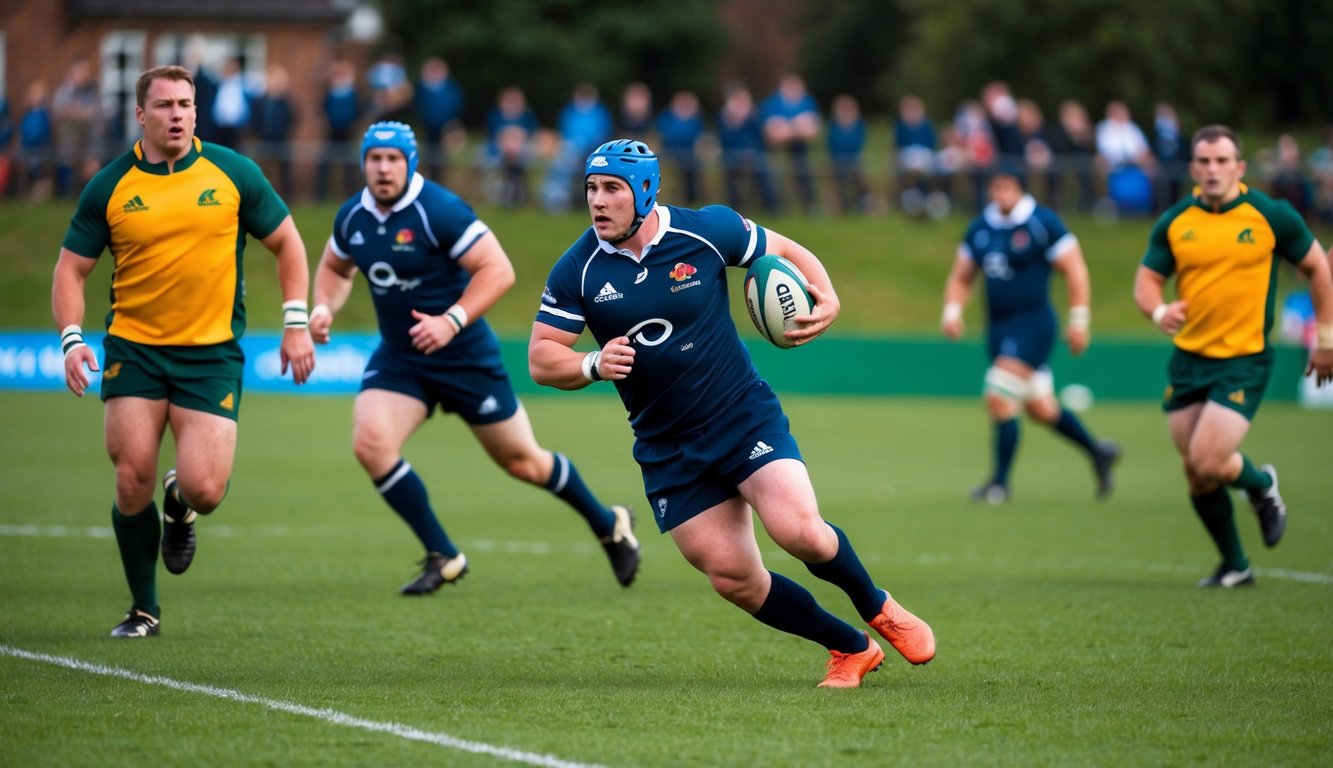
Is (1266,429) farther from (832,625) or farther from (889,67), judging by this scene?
(889,67)

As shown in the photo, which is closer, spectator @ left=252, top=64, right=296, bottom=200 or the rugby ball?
the rugby ball

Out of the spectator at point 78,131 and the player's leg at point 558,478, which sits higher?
the spectator at point 78,131

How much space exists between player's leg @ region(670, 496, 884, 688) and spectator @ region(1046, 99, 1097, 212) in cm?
2492

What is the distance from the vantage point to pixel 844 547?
6988mm

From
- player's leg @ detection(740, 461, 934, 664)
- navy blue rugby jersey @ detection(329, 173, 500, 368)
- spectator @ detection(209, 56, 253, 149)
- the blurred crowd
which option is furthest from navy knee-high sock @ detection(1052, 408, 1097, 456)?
spectator @ detection(209, 56, 253, 149)

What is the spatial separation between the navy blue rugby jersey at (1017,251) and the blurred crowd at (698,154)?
15294 mm

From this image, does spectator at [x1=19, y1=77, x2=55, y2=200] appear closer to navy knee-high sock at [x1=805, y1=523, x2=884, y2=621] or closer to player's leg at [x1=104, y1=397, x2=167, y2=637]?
player's leg at [x1=104, y1=397, x2=167, y2=637]

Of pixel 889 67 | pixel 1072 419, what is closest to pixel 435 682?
pixel 1072 419

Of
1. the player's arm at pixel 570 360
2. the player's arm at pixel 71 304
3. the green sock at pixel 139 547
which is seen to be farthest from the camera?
the green sock at pixel 139 547

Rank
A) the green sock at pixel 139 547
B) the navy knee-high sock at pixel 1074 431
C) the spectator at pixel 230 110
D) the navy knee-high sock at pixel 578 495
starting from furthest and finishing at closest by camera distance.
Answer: the spectator at pixel 230 110 → the navy knee-high sock at pixel 1074 431 → the navy knee-high sock at pixel 578 495 → the green sock at pixel 139 547

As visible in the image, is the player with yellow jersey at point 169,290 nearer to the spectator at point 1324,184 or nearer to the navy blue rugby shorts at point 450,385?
the navy blue rugby shorts at point 450,385

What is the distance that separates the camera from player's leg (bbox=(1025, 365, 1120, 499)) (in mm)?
14492

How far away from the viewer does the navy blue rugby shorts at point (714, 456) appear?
273 inches

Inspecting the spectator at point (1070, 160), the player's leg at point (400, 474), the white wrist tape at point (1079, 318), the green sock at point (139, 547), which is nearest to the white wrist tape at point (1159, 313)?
the white wrist tape at point (1079, 318)
